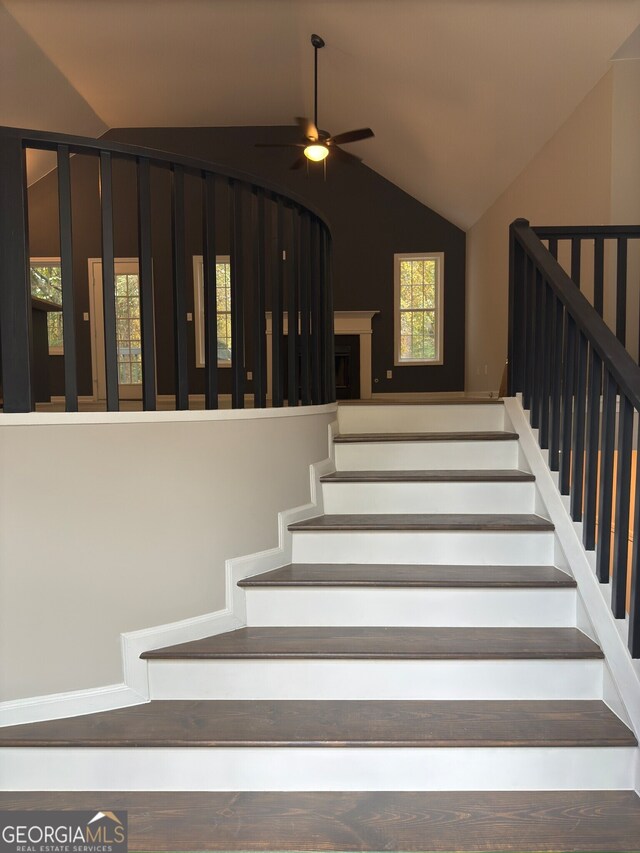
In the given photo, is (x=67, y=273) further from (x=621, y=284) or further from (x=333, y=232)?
(x=333, y=232)

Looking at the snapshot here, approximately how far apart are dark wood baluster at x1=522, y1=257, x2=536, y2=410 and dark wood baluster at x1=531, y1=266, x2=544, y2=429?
22mm

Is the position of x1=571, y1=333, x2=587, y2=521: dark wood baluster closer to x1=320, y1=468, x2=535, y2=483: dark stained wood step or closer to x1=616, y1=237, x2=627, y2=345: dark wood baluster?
x1=320, y1=468, x2=535, y2=483: dark stained wood step

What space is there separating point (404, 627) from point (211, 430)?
1169mm

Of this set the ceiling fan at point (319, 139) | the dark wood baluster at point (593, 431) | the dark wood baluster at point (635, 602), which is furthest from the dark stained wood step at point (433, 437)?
the ceiling fan at point (319, 139)

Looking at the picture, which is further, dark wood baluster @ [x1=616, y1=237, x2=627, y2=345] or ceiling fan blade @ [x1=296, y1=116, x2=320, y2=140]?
ceiling fan blade @ [x1=296, y1=116, x2=320, y2=140]

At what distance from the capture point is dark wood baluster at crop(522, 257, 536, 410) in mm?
3021

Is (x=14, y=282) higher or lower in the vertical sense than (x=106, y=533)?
higher

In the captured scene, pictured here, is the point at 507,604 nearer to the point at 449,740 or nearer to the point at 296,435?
the point at 449,740

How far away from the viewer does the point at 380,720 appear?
2.04 meters

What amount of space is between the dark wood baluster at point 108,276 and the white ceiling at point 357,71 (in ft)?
11.6

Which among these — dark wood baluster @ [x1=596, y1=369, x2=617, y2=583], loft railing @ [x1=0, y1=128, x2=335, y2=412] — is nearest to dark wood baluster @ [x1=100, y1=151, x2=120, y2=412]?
loft railing @ [x1=0, y1=128, x2=335, y2=412]

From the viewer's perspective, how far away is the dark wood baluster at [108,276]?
2.16 m

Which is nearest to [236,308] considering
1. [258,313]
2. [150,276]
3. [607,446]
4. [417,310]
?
[258,313]

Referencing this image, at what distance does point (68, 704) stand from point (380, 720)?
45.2 inches
